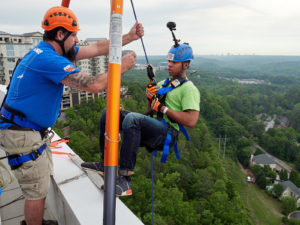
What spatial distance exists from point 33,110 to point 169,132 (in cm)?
195

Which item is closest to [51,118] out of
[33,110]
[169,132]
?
[33,110]

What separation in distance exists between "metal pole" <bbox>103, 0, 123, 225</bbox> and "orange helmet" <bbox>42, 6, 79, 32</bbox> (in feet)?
3.64

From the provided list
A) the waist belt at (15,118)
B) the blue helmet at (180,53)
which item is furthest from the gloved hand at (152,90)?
the waist belt at (15,118)

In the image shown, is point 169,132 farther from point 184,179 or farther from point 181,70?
point 184,179

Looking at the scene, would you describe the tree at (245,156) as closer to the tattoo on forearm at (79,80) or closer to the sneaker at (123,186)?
the sneaker at (123,186)

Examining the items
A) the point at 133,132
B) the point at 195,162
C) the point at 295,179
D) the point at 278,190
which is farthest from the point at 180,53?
the point at 295,179

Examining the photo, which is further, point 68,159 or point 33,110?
point 68,159

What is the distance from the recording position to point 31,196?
2717mm

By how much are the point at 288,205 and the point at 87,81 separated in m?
42.7

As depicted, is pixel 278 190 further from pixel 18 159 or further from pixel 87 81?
pixel 87 81

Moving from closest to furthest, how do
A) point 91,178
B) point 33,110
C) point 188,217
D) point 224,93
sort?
1. point 33,110
2. point 91,178
3. point 188,217
4. point 224,93

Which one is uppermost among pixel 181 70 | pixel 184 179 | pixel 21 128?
pixel 181 70

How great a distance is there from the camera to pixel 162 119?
A: 372cm

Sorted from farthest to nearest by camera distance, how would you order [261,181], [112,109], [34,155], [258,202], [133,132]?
1. [261,181]
2. [258,202]
3. [133,132]
4. [34,155]
5. [112,109]
